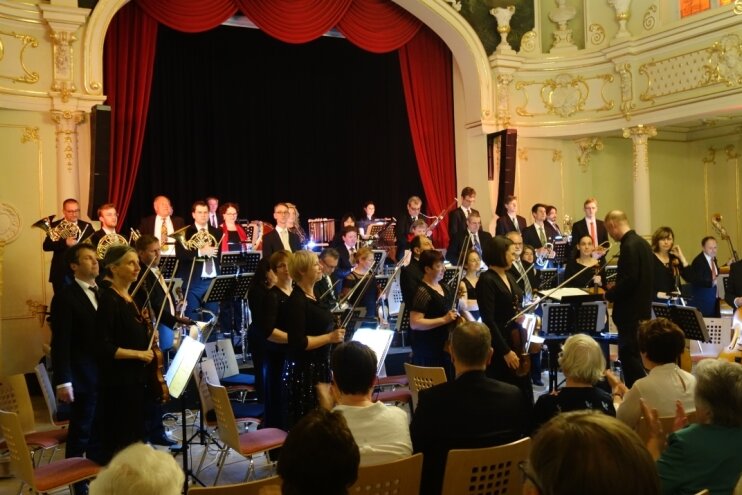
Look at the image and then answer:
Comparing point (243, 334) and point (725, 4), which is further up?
point (725, 4)

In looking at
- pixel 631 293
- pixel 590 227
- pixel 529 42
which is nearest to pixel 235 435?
pixel 631 293

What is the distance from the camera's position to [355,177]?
12.7m

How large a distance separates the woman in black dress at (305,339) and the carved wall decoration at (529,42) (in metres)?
8.39

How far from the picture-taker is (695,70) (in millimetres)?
9992

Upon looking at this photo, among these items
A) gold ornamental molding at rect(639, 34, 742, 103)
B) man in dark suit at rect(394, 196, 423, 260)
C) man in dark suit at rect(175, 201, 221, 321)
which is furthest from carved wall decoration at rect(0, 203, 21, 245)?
gold ornamental molding at rect(639, 34, 742, 103)

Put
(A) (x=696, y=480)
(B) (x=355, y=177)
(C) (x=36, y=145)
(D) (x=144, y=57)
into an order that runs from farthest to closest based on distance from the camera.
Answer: (B) (x=355, y=177) → (D) (x=144, y=57) → (C) (x=36, y=145) → (A) (x=696, y=480)

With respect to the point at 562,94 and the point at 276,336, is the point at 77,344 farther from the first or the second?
the point at 562,94

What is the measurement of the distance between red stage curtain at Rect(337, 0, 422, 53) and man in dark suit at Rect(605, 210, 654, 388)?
252 inches

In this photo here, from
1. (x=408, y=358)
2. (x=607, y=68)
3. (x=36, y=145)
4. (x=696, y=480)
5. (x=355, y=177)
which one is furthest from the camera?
(x=355, y=177)

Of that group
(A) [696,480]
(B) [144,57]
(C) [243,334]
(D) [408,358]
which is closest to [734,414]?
(A) [696,480]

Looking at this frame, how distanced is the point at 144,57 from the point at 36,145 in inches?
76.8

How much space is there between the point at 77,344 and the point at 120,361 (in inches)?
27.9

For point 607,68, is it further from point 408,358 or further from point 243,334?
point 243,334

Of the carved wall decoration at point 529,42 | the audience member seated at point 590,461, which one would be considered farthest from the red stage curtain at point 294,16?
the audience member seated at point 590,461
